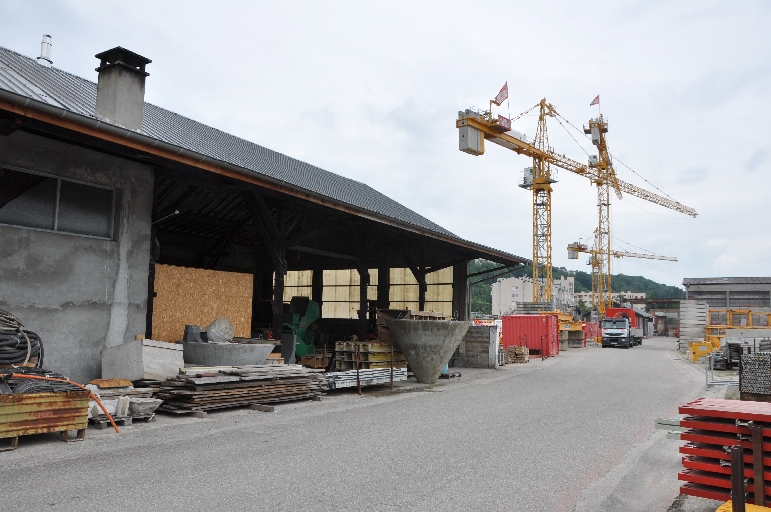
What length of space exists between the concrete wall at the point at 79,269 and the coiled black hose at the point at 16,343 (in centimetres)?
62

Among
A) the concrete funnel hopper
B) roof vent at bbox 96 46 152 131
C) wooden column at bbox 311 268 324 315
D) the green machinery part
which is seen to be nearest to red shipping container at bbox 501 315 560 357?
wooden column at bbox 311 268 324 315

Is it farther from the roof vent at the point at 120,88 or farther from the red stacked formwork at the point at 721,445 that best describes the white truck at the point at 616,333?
the red stacked formwork at the point at 721,445

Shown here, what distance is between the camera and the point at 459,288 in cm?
2227

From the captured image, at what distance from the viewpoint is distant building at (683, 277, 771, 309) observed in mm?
59438

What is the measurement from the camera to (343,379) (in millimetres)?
13055

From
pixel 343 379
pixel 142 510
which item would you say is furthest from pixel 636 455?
pixel 343 379

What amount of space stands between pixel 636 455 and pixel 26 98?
890cm

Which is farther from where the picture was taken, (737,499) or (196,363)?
(196,363)

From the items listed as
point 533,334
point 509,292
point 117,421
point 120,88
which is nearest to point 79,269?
point 117,421

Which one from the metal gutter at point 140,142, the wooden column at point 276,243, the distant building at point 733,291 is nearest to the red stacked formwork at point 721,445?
the metal gutter at point 140,142

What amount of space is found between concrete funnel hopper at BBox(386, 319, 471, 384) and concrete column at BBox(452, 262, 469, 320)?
263 inches

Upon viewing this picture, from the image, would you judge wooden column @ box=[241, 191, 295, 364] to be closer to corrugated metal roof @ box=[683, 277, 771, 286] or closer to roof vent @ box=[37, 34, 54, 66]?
→ roof vent @ box=[37, 34, 54, 66]

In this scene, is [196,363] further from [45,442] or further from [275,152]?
[275,152]

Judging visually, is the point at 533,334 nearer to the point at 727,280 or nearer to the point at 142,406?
the point at 142,406
